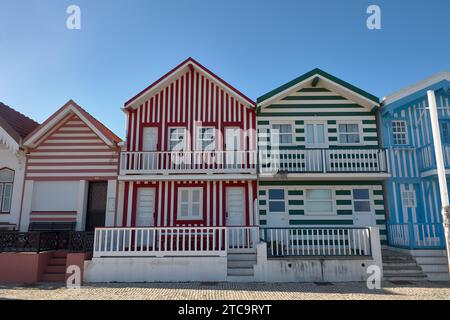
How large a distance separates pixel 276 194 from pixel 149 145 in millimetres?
6418

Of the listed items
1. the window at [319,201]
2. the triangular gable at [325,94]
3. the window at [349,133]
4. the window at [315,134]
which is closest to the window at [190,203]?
the window at [319,201]

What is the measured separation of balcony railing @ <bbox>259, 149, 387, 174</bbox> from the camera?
13617 millimetres

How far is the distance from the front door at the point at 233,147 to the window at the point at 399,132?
24.1 feet

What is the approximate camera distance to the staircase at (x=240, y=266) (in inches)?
412

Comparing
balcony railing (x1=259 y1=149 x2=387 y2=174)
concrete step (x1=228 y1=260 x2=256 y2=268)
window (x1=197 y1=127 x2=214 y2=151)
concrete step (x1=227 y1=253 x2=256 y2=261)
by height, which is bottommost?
concrete step (x1=228 y1=260 x2=256 y2=268)

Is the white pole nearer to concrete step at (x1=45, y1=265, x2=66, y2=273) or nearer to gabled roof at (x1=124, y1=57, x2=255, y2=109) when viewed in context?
gabled roof at (x1=124, y1=57, x2=255, y2=109)

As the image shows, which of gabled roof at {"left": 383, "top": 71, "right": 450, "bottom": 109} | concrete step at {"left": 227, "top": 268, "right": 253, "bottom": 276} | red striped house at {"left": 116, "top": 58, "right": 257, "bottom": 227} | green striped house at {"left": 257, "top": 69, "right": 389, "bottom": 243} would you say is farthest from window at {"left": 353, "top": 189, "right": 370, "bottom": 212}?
concrete step at {"left": 227, "top": 268, "right": 253, "bottom": 276}

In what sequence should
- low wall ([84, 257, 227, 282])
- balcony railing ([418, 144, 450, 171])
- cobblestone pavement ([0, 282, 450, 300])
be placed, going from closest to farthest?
cobblestone pavement ([0, 282, 450, 300])
low wall ([84, 257, 227, 282])
balcony railing ([418, 144, 450, 171])

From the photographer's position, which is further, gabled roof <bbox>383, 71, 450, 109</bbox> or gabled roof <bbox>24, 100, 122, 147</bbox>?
gabled roof <bbox>383, 71, 450, 109</bbox>

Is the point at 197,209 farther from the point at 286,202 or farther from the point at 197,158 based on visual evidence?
the point at 286,202

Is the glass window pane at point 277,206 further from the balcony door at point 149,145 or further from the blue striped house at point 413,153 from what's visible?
the balcony door at point 149,145

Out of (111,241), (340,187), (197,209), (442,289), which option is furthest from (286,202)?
(111,241)

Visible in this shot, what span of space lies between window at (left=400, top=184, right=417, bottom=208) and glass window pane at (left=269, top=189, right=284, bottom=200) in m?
5.41

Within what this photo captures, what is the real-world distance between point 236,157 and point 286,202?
3062 mm
